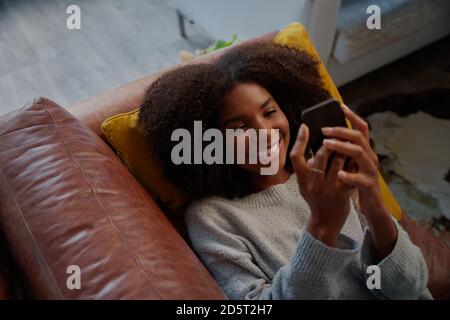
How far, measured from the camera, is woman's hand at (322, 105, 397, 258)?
661 mm

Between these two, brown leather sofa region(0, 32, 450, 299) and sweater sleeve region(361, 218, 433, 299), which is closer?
brown leather sofa region(0, 32, 450, 299)

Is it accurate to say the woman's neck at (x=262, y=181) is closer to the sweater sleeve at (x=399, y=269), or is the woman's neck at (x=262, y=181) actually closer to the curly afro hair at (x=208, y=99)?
the curly afro hair at (x=208, y=99)

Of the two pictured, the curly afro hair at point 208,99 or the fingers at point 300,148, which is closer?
the fingers at point 300,148

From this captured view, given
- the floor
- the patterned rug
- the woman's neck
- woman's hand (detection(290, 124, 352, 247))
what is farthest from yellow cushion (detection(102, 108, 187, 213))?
the floor

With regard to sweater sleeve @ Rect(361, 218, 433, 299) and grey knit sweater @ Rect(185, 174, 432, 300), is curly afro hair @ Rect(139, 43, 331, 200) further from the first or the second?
sweater sleeve @ Rect(361, 218, 433, 299)

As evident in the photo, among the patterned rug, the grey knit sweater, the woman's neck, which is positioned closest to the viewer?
the grey knit sweater

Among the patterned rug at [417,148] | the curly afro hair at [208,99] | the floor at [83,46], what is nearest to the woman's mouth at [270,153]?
the curly afro hair at [208,99]

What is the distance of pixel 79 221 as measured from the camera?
2.19ft

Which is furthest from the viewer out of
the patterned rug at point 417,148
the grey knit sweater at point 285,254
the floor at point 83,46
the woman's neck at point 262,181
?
the floor at point 83,46

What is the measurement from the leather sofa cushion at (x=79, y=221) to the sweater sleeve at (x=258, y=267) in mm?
106

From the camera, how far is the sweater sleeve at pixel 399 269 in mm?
778

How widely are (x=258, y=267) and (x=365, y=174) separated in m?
0.32

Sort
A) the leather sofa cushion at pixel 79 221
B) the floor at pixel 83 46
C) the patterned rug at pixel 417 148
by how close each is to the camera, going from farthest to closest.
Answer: the floor at pixel 83 46 < the patterned rug at pixel 417 148 < the leather sofa cushion at pixel 79 221
